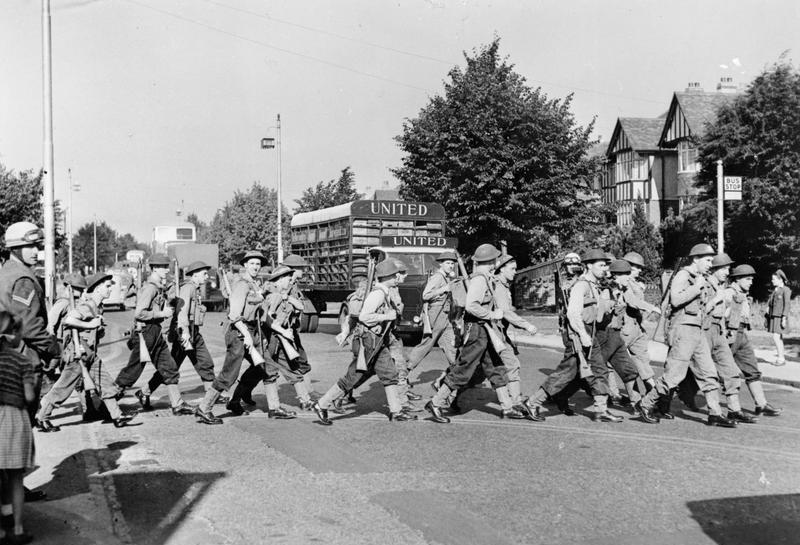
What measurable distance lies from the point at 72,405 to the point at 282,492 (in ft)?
17.3

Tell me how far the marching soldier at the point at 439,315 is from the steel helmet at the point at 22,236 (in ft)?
20.2

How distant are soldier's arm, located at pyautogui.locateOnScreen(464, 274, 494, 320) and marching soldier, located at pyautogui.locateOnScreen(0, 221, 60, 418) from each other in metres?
4.37

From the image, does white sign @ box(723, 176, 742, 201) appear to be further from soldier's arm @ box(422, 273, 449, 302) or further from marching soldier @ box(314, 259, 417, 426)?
marching soldier @ box(314, 259, 417, 426)

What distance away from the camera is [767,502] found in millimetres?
5781

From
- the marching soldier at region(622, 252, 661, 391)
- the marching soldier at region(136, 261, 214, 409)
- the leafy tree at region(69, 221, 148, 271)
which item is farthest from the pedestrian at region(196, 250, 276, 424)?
the leafy tree at region(69, 221, 148, 271)

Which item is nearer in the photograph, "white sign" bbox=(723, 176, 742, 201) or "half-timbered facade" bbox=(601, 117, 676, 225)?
"white sign" bbox=(723, 176, 742, 201)

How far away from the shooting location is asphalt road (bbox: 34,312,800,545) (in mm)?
5184

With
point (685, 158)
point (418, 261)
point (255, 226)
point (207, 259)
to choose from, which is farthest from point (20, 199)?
point (685, 158)

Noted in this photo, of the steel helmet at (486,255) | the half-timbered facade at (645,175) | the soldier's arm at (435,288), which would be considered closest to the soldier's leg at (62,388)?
the steel helmet at (486,255)

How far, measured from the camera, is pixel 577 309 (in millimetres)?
8883

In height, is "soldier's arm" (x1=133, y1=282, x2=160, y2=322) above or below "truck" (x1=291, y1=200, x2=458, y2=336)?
below

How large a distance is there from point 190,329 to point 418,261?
395 inches

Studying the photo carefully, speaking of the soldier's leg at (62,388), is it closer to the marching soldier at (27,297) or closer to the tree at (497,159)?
the marching soldier at (27,297)

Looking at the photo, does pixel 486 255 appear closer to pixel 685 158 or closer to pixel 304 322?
pixel 304 322
